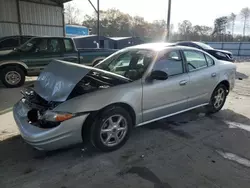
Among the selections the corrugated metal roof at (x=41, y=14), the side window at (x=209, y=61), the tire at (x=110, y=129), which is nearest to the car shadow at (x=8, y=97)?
the tire at (x=110, y=129)

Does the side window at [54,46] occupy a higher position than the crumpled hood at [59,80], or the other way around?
the side window at [54,46]

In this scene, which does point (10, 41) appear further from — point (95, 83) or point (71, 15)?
point (71, 15)

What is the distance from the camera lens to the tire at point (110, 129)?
305 centimetres

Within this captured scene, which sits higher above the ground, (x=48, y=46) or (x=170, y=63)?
(x=48, y=46)

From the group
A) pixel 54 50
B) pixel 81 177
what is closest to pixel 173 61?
pixel 81 177

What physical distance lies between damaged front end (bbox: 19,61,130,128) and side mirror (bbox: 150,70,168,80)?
1.51 ft

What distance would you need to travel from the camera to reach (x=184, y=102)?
13.6 ft

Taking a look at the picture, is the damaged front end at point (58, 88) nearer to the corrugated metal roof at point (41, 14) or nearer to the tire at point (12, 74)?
the tire at point (12, 74)

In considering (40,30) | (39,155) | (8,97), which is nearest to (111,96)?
(39,155)

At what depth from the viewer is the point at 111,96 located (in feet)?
10.2

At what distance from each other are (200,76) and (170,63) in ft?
2.67

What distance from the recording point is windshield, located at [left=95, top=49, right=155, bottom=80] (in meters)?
3.69

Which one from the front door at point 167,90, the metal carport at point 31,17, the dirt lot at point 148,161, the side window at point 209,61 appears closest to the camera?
the dirt lot at point 148,161

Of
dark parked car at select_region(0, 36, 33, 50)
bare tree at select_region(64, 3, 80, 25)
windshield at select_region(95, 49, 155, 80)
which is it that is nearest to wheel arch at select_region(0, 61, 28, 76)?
dark parked car at select_region(0, 36, 33, 50)
